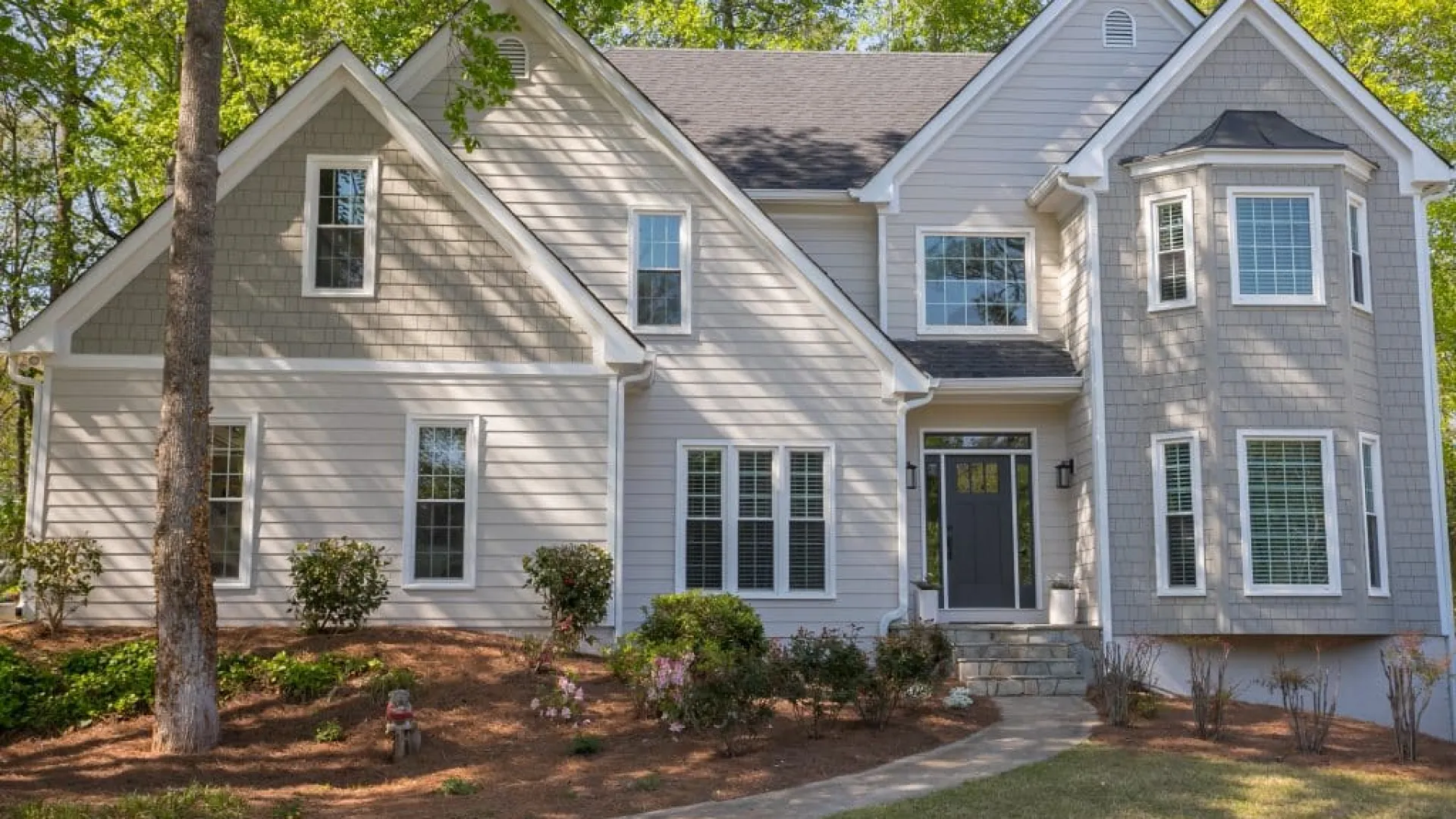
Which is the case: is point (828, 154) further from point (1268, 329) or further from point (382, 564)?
point (382, 564)

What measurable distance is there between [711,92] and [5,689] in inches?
509

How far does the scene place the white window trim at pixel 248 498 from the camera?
→ 45.2 feet

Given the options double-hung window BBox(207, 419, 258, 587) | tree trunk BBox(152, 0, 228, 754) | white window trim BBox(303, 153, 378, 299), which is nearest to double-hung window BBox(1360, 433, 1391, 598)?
white window trim BBox(303, 153, 378, 299)

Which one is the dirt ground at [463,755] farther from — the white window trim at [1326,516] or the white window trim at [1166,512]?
the white window trim at [1326,516]

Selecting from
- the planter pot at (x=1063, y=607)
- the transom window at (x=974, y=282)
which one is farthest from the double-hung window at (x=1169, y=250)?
the planter pot at (x=1063, y=607)

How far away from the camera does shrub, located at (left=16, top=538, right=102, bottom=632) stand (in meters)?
13.1

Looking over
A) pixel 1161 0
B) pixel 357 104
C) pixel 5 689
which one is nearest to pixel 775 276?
pixel 357 104

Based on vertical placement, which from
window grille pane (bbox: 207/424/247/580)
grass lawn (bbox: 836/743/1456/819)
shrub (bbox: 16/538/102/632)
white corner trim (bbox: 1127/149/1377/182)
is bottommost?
grass lawn (bbox: 836/743/1456/819)

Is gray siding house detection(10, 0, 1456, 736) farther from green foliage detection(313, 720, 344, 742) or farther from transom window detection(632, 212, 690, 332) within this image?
green foliage detection(313, 720, 344, 742)

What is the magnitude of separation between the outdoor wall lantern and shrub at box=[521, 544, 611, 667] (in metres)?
6.47

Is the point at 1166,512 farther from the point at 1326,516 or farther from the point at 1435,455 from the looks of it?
the point at 1435,455

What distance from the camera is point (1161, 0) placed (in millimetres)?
17938

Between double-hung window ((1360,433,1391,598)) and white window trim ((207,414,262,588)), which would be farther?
double-hung window ((1360,433,1391,598))

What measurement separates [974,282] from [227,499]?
9.85m
